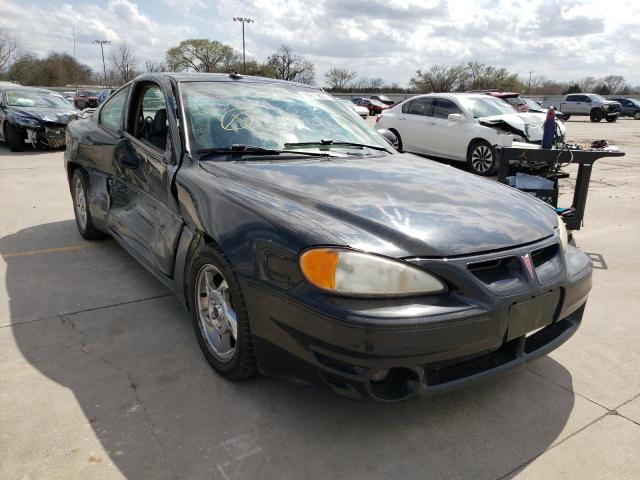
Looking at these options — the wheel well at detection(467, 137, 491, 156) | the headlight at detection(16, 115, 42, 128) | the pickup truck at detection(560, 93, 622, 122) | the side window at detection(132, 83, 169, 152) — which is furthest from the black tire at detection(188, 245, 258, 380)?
the pickup truck at detection(560, 93, 622, 122)

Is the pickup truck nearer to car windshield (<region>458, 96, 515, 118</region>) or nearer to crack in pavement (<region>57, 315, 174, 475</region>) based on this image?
car windshield (<region>458, 96, 515, 118</region>)

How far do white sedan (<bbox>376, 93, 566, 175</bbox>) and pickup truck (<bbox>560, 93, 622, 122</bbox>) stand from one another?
25.3m

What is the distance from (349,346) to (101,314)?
7.00 ft

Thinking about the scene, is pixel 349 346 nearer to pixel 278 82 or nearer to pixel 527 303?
pixel 527 303

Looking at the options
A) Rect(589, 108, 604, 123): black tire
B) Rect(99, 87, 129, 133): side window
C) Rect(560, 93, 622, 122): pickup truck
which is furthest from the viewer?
Rect(589, 108, 604, 123): black tire

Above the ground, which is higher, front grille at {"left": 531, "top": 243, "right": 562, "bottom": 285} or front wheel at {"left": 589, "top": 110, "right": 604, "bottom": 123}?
front wheel at {"left": 589, "top": 110, "right": 604, "bottom": 123}

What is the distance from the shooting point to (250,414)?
2.36m

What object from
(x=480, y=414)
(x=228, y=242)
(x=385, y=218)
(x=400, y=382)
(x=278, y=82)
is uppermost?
(x=278, y=82)

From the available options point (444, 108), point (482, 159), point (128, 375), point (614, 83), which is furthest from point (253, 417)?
point (614, 83)

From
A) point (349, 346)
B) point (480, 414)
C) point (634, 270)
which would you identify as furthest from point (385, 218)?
point (634, 270)

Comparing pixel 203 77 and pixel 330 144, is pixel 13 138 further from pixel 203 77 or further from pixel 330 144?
pixel 330 144

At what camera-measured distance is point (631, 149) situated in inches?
608

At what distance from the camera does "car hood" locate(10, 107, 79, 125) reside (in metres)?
11.5

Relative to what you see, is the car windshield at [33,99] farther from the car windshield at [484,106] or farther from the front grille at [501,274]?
the front grille at [501,274]
